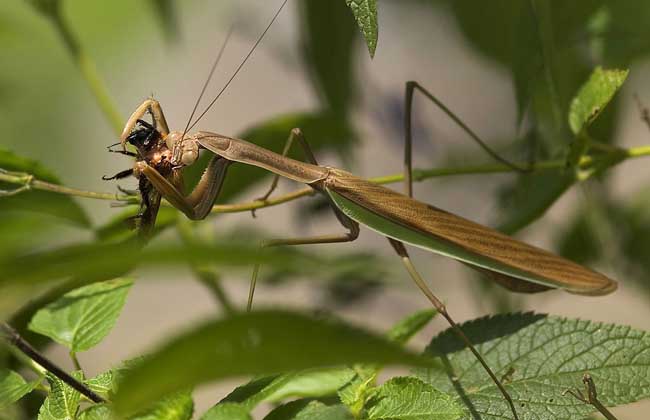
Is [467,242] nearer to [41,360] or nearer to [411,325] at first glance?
[411,325]

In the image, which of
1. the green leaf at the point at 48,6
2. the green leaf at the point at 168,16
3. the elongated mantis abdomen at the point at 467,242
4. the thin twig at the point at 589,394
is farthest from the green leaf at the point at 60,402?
the green leaf at the point at 168,16

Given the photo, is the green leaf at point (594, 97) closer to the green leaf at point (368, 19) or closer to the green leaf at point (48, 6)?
the green leaf at point (368, 19)

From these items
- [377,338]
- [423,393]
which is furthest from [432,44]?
[377,338]

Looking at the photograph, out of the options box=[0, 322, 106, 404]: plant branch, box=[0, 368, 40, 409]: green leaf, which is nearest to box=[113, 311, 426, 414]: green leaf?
box=[0, 322, 106, 404]: plant branch

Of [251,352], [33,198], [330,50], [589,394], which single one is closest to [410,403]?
[589,394]

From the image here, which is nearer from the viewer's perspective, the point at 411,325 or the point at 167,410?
the point at 167,410

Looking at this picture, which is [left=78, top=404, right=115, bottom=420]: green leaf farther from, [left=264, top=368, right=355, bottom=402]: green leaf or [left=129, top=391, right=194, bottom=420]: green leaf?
[left=264, top=368, right=355, bottom=402]: green leaf

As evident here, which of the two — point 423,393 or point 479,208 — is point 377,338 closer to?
point 423,393
